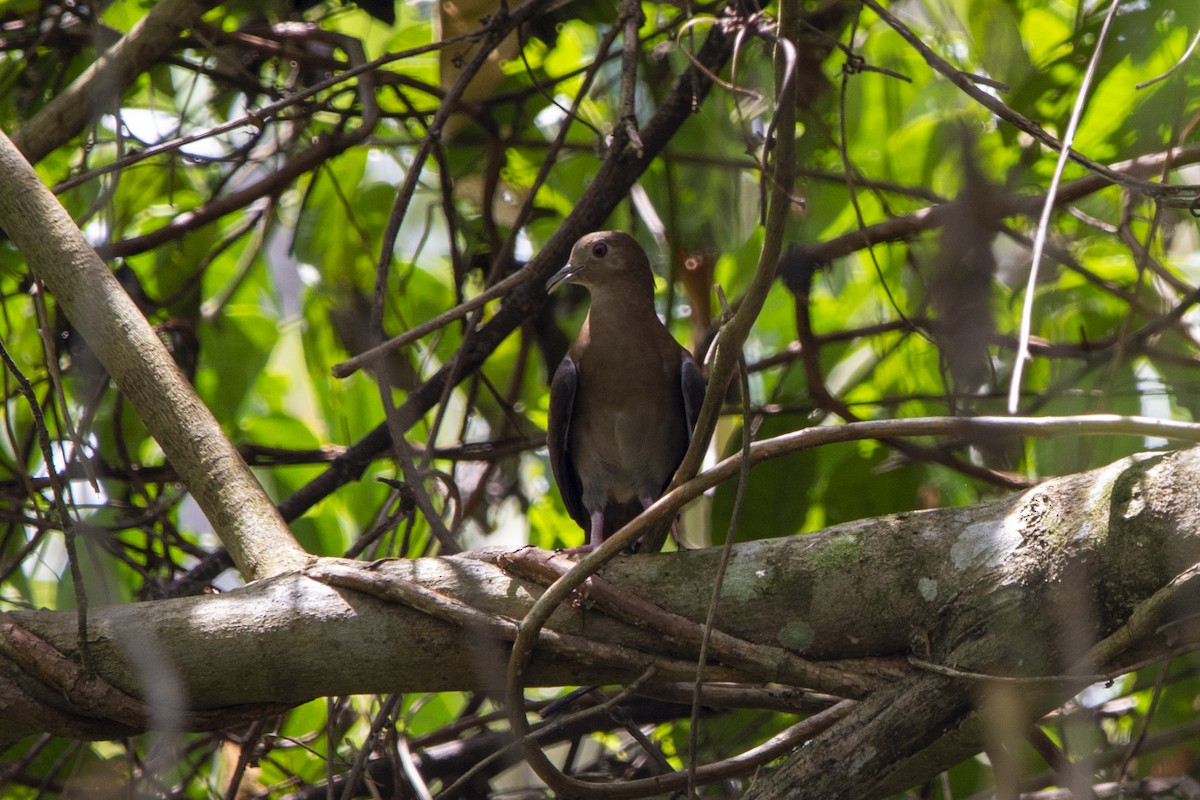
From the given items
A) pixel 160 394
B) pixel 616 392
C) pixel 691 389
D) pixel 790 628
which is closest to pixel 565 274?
pixel 616 392

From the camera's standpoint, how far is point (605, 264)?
4418 millimetres

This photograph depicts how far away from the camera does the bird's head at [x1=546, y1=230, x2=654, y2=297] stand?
14.3 ft

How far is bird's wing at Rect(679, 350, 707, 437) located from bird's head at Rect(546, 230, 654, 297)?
0.44m

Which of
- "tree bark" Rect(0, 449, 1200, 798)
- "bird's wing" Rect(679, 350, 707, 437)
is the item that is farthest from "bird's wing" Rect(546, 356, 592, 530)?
"tree bark" Rect(0, 449, 1200, 798)

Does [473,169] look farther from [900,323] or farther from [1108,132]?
[1108,132]

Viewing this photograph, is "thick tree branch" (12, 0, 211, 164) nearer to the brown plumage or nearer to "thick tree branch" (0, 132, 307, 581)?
"thick tree branch" (0, 132, 307, 581)

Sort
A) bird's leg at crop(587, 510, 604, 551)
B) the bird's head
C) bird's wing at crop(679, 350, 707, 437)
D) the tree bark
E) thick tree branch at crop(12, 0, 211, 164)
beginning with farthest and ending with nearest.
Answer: the bird's head < bird's leg at crop(587, 510, 604, 551) < bird's wing at crop(679, 350, 707, 437) < thick tree branch at crop(12, 0, 211, 164) < the tree bark

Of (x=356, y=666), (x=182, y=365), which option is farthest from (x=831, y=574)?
(x=182, y=365)

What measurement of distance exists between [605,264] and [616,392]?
0.49m

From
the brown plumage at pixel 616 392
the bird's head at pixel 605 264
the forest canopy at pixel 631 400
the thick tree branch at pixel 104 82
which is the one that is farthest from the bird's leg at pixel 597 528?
the thick tree branch at pixel 104 82

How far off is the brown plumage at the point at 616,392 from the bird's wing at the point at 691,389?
0.01m

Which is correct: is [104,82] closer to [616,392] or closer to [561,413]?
[561,413]

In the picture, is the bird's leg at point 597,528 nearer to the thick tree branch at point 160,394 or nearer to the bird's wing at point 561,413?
the bird's wing at point 561,413

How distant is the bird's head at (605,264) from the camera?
4355 millimetres
